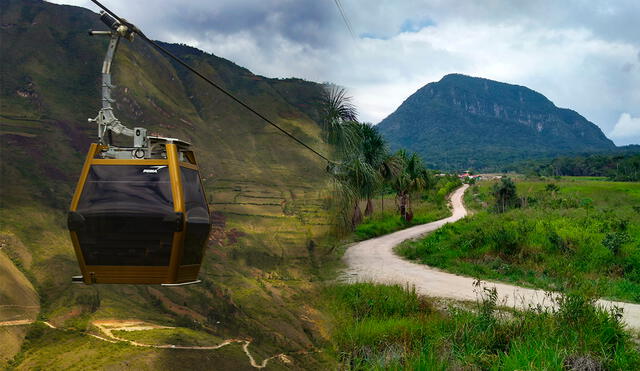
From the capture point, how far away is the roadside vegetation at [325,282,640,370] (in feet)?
18.9

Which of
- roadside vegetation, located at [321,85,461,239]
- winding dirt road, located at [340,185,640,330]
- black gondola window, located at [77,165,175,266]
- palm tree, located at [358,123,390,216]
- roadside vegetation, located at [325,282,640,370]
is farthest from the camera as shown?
palm tree, located at [358,123,390,216]

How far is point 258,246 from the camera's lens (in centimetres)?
725

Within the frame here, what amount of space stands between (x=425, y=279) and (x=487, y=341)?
8311 millimetres

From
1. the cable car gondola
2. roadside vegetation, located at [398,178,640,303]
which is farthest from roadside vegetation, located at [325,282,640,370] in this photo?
roadside vegetation, located at [398,178,640,303]

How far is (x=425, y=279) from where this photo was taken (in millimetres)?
15133

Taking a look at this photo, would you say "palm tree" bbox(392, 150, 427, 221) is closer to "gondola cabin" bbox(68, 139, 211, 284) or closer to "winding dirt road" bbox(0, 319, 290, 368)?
"winding dirt road" bbox(0, 319, 290, 368)

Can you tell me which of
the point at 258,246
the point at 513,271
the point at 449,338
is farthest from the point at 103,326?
the point at 513,271

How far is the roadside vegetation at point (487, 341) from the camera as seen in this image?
18.9 ft

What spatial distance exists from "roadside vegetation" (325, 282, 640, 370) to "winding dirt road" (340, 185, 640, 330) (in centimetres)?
124

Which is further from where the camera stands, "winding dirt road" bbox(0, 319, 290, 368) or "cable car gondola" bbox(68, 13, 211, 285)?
"winding dirt road" bbox(0, 319, 290, 368)

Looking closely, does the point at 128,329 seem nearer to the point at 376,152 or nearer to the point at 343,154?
the point at 343,154

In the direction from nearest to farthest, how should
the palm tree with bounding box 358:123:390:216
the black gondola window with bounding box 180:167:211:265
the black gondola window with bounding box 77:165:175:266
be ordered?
the black gondola window with bounding box 77:165:175:266 < the black gondola window with bounding box 180:167:211:265 < the palm tree with bounding box 358:123:390:216

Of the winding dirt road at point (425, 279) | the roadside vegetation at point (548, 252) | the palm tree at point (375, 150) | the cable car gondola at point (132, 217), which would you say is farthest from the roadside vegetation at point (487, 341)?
the palm tree at point (375, 150)

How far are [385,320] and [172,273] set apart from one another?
5645mm
